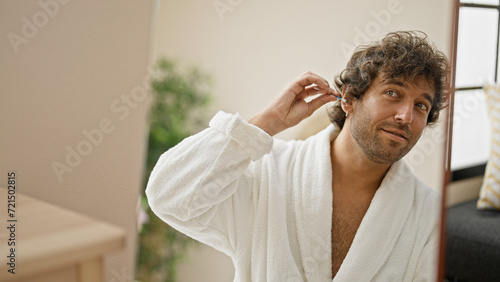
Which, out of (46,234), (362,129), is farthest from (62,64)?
(362,129)

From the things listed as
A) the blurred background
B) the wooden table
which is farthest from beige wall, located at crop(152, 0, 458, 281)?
the wooden table

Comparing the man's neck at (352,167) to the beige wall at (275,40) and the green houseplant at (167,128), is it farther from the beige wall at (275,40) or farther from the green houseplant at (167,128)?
the green houseplant at (167,128)

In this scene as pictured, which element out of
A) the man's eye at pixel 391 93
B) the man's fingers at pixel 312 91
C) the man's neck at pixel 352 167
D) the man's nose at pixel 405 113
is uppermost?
the man's eye at pixel 391 93

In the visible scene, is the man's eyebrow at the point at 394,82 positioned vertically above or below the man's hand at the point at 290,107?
above

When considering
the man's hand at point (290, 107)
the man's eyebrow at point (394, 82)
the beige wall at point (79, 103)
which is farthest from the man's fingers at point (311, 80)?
the beige wall at point (79, 103)

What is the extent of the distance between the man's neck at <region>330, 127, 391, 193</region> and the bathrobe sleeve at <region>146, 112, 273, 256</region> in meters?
0.10

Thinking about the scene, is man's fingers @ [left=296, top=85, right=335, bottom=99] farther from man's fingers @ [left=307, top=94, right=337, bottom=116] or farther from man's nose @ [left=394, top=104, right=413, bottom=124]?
man's nose @ [left=394, top=104, right=413, bottom=124]

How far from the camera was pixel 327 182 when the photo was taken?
771 mm

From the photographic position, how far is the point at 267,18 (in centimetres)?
82

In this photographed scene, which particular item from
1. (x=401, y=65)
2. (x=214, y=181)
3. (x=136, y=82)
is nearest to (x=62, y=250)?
(x=214, y=181)

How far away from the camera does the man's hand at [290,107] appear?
31.0 inches

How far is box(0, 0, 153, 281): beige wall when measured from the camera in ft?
2.64

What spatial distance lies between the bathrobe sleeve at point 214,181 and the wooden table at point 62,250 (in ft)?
0.50

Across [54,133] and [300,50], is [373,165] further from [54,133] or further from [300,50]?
[54,133]
